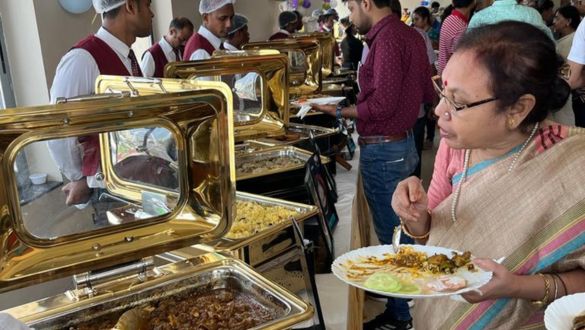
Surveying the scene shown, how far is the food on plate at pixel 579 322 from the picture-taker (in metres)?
0.66

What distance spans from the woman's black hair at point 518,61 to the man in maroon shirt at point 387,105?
960mm

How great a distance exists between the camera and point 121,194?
1009mm

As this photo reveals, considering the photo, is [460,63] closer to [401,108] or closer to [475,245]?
[475,245]

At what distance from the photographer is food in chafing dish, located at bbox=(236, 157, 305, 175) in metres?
1.63

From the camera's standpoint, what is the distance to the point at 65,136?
76cm

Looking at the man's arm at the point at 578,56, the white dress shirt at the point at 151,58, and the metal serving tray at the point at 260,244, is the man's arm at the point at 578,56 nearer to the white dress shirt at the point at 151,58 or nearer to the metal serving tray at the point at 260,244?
the metal serving tray at the point at 260,244

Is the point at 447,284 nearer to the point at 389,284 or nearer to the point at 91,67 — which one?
the point at 389,284

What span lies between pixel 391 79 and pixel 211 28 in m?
1.41

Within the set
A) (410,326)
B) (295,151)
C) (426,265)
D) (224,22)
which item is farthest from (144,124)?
(224,22)

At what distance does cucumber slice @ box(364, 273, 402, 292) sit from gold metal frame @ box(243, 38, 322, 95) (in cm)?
207

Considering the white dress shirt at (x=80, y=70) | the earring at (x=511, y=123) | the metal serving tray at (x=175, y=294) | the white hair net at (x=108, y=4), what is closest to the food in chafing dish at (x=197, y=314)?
the metal serving tray at (x=175, y=294)

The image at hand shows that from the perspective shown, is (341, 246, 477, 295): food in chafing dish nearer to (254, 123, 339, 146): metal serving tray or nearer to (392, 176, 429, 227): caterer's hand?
(392, 176, 429, 227): caterer's hand

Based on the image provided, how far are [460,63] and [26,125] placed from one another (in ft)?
2.13

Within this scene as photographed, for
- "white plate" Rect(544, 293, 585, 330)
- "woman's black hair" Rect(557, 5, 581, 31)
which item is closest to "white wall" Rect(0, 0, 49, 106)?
"white plate" Rect(544, 293, 585, 330)
